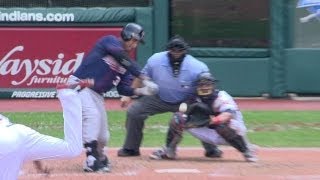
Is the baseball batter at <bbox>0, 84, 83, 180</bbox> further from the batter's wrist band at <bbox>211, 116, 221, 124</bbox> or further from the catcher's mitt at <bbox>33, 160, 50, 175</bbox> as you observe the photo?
the batter's wrist band at <bbox>211, 116, 221, 124</bbox>

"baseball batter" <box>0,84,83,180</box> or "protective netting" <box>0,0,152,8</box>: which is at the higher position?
"protective netting" <box>0,0,152,8</box>

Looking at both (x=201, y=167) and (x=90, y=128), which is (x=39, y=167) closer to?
(x=90, y=128)

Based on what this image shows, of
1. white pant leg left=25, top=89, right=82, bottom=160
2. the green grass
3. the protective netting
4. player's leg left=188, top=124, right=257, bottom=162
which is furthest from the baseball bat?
white pant leg left=25, top=89, right=82, bottom=160

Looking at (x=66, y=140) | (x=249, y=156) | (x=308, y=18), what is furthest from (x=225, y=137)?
(x=308, y=18)

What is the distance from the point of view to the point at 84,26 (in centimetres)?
1605

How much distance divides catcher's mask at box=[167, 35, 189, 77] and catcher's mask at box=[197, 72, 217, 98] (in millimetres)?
355

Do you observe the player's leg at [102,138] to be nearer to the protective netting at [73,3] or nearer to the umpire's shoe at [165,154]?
the umpire's shoe at [165,154]

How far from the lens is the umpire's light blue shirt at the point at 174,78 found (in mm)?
8680

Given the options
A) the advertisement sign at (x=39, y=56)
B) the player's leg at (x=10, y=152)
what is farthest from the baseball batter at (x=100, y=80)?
the advertisement sign at (x=39, y=56)

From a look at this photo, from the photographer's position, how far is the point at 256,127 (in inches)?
463

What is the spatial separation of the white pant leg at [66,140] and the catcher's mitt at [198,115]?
5.52 feet

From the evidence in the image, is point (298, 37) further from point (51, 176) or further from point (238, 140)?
point (51, 176)

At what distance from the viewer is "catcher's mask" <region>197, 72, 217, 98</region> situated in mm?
8359

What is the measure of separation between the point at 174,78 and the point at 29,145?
146 inches
